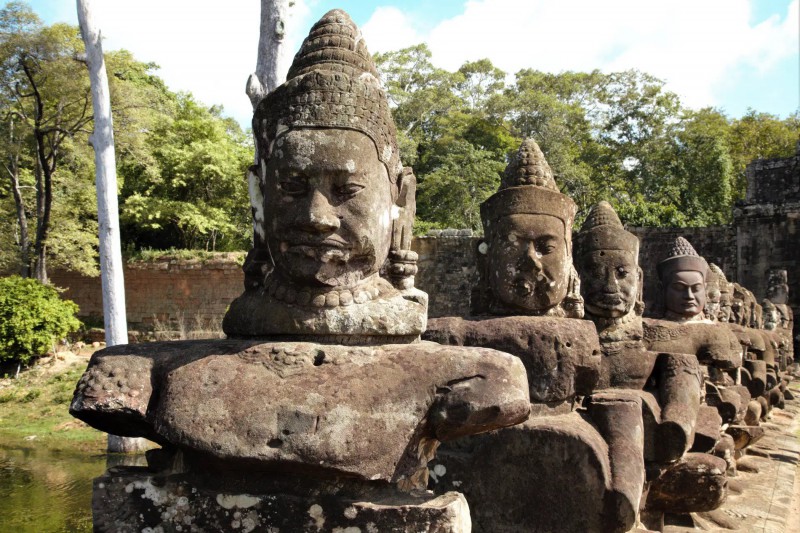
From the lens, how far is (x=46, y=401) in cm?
1191

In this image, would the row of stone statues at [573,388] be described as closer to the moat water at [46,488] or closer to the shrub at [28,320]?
the moat water at [46,488]

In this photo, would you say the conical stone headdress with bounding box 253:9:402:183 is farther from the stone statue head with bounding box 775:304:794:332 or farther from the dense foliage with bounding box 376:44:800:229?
the dense foliage with bounding box 376:44:800:229

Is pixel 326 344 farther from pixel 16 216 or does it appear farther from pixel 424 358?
pixel 16 216

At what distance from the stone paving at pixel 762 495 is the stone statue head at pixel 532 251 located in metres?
2.04

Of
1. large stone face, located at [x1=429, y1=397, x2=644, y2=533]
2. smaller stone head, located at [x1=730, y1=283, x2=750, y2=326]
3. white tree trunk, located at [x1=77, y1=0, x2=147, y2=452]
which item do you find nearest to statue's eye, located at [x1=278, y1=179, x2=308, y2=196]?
large stone face, located at [x1=429, y1=397, x2=644, y2=533]

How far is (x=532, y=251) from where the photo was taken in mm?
3562

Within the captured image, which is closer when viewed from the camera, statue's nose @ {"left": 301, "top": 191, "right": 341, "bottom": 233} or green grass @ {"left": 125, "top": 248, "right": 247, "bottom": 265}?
statue's nose @ {"left": 301, "top": 191, "right": 341, "bottom": 233}

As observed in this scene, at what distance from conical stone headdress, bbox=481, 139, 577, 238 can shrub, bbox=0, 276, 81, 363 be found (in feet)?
39.7

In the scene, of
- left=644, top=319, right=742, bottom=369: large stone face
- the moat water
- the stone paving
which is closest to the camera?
the stone paving

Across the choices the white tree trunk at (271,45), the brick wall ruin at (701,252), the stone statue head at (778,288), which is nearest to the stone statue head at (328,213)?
the white tree trunk at (271,45)

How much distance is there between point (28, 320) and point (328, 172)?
12896mm

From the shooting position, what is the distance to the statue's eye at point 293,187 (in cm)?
245

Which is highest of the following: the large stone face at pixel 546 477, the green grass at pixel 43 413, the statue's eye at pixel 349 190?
the statue's eye at pixel 349 190

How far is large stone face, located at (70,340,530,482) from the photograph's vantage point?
2139 mm
